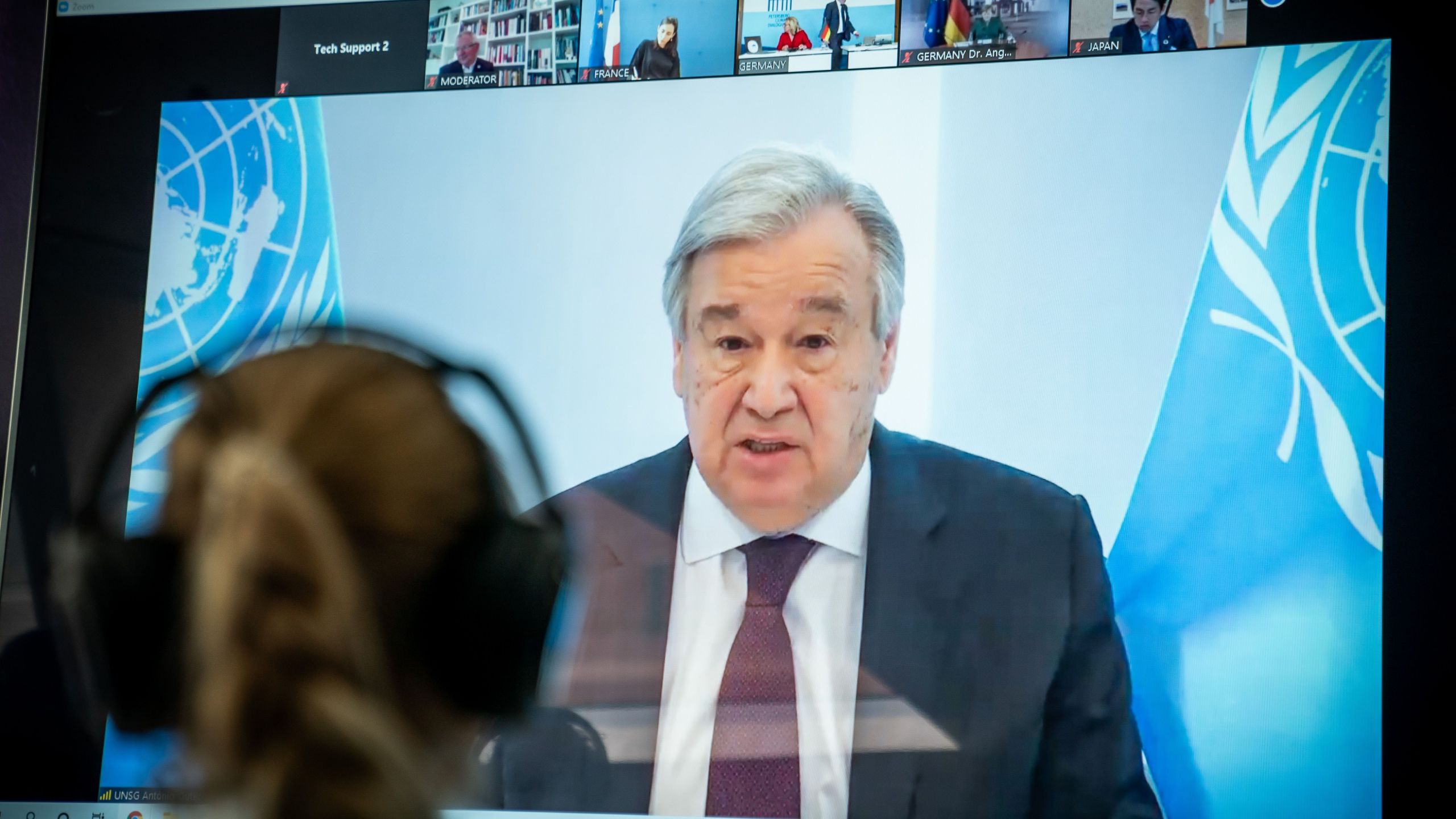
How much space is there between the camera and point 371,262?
2.14 metres

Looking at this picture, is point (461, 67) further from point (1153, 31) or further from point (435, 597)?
point (435, 597)

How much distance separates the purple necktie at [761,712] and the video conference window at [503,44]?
893mm

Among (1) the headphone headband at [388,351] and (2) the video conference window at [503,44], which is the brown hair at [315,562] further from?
(2) the video conference window at [503,44]

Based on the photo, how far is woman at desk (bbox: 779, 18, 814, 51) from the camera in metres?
2.05

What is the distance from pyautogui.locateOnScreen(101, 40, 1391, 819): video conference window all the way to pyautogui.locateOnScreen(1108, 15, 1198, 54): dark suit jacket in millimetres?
→ 29

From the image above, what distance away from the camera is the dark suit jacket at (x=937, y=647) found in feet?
5.91

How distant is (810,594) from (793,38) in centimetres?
88

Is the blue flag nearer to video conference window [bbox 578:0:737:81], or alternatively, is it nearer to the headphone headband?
video conference window [bbox 578:0:737:81]

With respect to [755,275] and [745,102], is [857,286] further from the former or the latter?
[745,102]

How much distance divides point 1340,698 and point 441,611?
1.50 metres

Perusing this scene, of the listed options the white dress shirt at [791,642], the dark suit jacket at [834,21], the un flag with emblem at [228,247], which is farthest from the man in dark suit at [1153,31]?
the un flag with emblem at [228,247]

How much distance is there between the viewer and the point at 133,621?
74cm

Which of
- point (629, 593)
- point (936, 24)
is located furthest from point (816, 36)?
point (629, 593)

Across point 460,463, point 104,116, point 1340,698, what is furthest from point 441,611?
point 104,116
